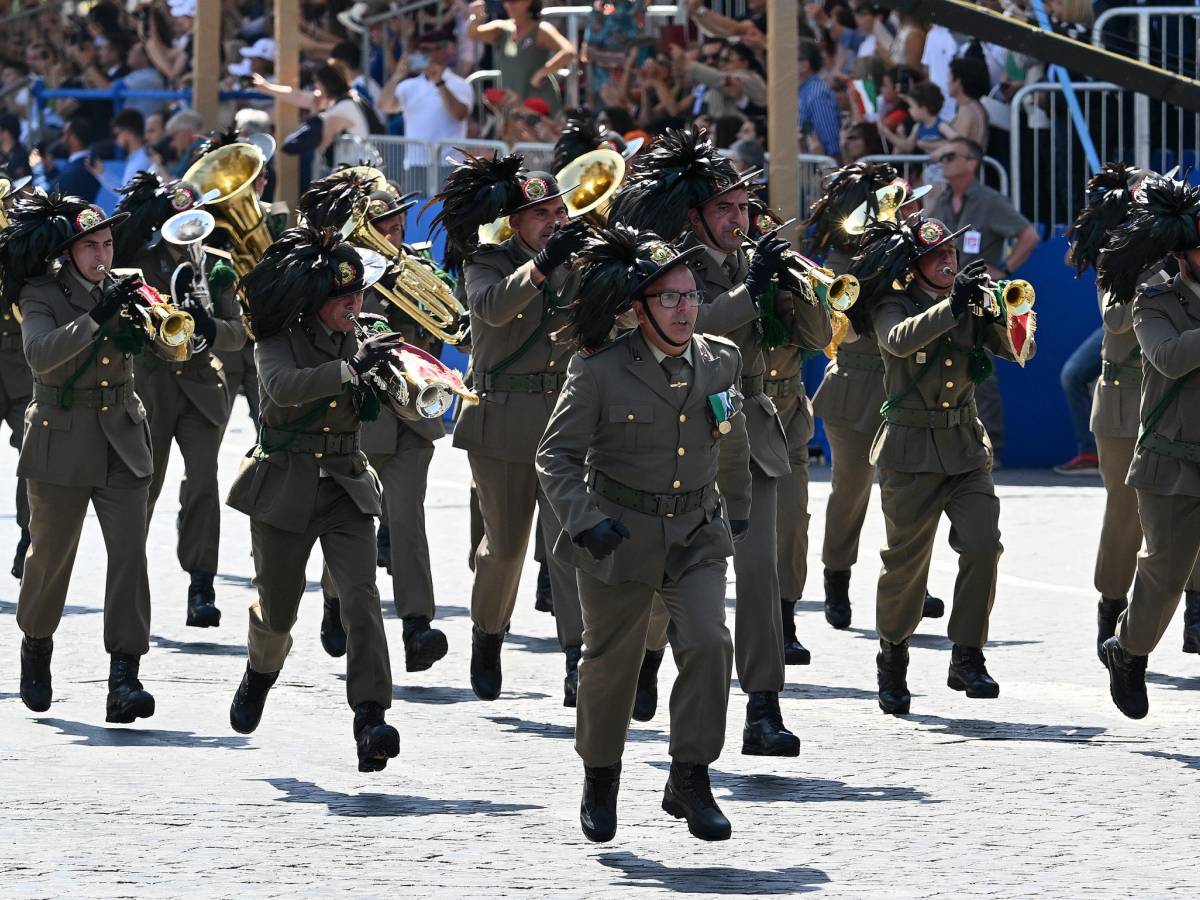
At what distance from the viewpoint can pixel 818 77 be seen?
18391 millimetres

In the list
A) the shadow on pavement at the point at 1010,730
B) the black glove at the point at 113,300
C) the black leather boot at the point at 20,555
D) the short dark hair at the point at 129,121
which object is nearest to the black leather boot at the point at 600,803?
the shadow on pavement at the point at 1010,730

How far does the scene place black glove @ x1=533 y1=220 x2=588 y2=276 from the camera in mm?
9648

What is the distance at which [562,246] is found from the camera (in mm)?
9664

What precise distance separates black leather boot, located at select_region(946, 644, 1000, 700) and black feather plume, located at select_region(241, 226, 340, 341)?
287cm

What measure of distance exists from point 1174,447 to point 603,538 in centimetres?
282

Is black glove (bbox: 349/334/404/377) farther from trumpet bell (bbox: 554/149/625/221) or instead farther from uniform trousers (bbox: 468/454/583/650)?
trumpet bell (bbox: 554/149/625/221)

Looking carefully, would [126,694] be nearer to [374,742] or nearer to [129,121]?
[374,742]

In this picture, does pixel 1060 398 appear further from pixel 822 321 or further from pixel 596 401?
pixel 596 401

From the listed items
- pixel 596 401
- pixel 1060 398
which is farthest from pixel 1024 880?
pixel 1060 398

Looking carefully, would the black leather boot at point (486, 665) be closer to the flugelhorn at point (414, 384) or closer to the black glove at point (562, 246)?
the black glove at point (562, 246)

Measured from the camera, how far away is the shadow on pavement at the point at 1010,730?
30.5 feet

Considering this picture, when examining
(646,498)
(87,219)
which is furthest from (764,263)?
(87,219)

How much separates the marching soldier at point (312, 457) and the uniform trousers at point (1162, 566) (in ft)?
9.02

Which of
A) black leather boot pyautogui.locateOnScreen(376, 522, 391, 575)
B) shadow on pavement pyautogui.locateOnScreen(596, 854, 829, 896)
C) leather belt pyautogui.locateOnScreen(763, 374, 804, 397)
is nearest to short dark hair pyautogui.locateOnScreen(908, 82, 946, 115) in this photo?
black leather boot pyautogui.locateOnScreen(376, 522, 391, 575)
